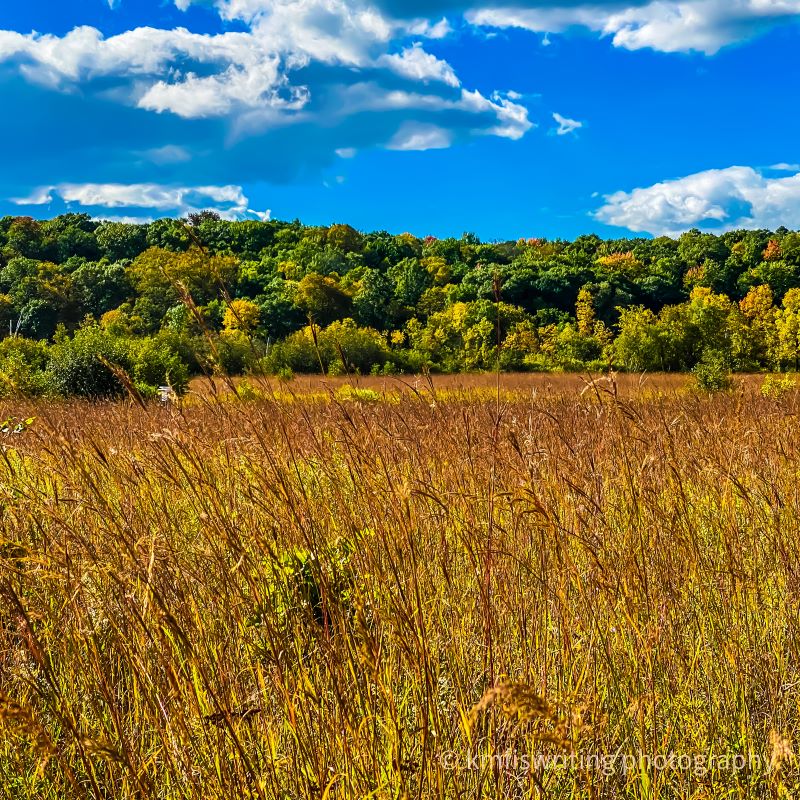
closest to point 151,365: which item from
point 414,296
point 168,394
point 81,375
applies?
point 81,375

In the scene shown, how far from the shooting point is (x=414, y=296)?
2116 inches

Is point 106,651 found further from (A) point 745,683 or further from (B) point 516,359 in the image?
(B) point 516,359

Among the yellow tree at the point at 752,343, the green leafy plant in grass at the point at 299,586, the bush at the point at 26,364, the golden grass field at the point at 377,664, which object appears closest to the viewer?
the golden grass field at the point at 377,664

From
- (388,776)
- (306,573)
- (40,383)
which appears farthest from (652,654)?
(40,383)

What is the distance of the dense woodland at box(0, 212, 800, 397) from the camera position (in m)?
29.0

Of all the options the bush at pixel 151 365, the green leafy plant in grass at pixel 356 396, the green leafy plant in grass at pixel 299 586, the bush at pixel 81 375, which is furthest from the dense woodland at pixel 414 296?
the green leafy plant in grass at pixel 299 586

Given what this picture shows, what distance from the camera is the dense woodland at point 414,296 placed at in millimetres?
28969

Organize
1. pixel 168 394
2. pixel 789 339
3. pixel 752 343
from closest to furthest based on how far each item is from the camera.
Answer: pixel 168 394, pixel 789 339, pixel 752 343

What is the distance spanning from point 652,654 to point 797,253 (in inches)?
2674

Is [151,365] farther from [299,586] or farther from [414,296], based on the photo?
[414,296]

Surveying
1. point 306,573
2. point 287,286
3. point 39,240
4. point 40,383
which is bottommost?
point 306,573

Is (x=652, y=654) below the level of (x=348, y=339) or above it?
below

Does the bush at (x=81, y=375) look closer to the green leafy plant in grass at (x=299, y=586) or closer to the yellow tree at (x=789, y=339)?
the green leafy plant in grass at (x=299, y=586)

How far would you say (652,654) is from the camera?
161cm
